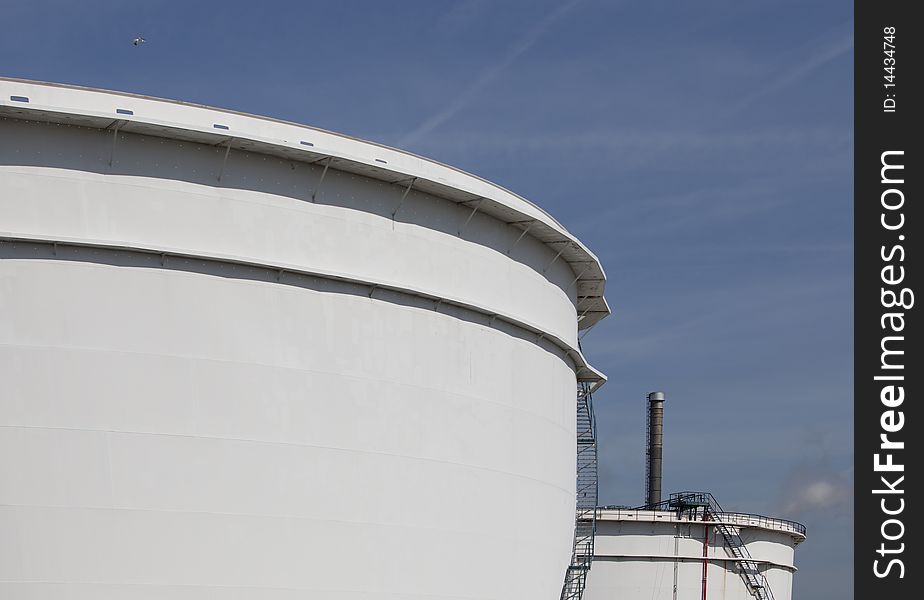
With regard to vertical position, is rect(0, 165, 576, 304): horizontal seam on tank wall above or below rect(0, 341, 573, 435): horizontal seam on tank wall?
above

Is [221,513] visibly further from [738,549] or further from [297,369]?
[738,549]

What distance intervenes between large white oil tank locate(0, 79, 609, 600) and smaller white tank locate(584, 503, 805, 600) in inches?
641

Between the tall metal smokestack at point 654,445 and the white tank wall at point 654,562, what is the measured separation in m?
7.01

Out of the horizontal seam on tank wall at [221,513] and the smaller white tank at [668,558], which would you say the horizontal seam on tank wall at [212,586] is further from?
the smaller white tank at [668,558]

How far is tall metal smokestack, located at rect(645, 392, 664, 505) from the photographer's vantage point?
4434 cm

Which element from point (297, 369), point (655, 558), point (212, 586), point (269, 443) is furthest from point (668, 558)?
point (212, 586)

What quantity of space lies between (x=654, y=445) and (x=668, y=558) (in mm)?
8721

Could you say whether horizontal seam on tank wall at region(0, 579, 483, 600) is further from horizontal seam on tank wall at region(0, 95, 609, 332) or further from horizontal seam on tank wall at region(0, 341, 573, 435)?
horizontal seam on tank wall at region(0, 95, 609, 332)

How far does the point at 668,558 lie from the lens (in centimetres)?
3678

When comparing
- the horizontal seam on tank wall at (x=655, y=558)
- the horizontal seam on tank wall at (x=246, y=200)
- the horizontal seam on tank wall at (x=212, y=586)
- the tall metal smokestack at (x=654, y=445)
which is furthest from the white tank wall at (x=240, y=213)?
the tall metal smokestack at (x=654, y=445)

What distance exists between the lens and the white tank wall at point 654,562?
36.7m

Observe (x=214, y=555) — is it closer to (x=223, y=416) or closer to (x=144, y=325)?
(x=223, y=416)

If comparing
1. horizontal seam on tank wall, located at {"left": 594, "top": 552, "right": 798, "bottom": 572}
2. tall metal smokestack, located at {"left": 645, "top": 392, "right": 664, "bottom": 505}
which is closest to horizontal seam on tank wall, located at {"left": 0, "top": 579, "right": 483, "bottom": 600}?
horizontal seam on tank wall, located at {"left": 594, "top": 552, "right": 798, "bottom": 572}

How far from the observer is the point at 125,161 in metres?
17.7
